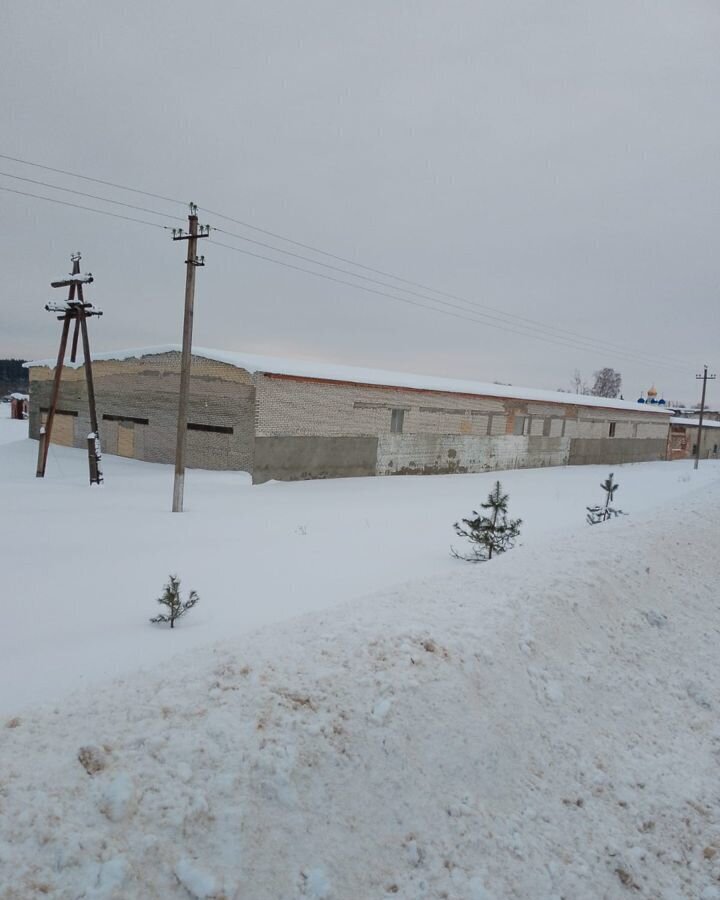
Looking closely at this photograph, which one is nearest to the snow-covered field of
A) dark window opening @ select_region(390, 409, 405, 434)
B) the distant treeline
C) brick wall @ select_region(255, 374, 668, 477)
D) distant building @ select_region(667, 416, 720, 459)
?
brick wall @ select_region(255, 374, 668, 477)

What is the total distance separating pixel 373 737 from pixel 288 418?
664 inches

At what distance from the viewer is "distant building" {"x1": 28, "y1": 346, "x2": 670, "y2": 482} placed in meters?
19.6

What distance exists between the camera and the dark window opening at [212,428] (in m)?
19.6

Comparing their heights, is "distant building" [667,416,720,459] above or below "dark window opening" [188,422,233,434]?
above

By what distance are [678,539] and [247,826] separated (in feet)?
28.5

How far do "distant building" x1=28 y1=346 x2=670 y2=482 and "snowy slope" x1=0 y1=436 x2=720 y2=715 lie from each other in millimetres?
1497

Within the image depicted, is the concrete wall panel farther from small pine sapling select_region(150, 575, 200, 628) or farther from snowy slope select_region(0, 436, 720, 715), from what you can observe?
small pine sapling select_region(150, 575, 200, 628)

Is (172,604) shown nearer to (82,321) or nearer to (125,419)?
(82,321)

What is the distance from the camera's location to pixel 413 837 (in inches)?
131

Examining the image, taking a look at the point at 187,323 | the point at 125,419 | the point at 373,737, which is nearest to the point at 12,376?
the point at 125,419

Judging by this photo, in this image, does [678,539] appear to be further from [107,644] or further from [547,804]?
[107,644]

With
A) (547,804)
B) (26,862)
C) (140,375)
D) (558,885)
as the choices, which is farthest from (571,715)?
(140,375)

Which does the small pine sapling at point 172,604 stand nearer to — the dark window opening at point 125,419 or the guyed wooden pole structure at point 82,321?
the guyed wooden pole structure at point 82,321

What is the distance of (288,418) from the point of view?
66.1ft
